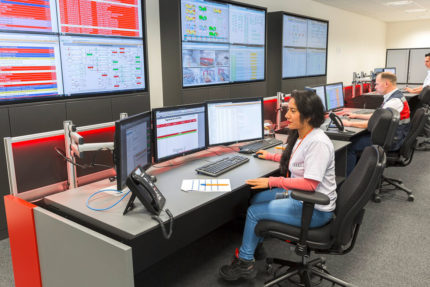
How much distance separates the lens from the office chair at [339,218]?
160 centimetres

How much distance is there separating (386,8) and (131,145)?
7.99 metres

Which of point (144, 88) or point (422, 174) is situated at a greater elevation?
point (144, 88)

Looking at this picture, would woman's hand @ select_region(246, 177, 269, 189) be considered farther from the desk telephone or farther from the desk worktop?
the desk telephone

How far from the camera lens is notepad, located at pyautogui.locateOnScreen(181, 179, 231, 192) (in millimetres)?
1784

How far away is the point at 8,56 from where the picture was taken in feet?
8.17

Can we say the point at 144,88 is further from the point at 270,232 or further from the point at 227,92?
the point at 270,232

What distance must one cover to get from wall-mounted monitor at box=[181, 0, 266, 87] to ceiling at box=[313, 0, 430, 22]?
111 inches

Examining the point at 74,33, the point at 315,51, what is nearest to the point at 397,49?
the point at 315,51

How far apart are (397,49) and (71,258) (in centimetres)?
1121

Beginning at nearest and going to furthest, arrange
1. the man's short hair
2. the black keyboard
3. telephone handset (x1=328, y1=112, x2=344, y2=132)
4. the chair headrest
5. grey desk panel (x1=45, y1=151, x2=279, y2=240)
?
1. grey desk panel (x1=45, y1=151, x2=279, y2=240)
2. the black keyboard
3. telephone handset (x1=328, y1=112, x2=344, y2=132)
4. the man's short hair
5. the chair headrest

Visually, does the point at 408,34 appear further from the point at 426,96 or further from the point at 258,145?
the point at 258,145

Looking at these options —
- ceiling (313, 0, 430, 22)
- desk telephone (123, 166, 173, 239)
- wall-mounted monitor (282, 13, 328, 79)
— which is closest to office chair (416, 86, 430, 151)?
wall-mounted monitor (282, 13, 328, 79)

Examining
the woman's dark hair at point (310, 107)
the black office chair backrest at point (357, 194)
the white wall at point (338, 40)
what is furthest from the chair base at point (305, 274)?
the white wall at point (338, 40)

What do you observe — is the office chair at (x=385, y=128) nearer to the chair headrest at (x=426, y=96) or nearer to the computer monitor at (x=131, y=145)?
the computer monitor at (x=131, y=145)
